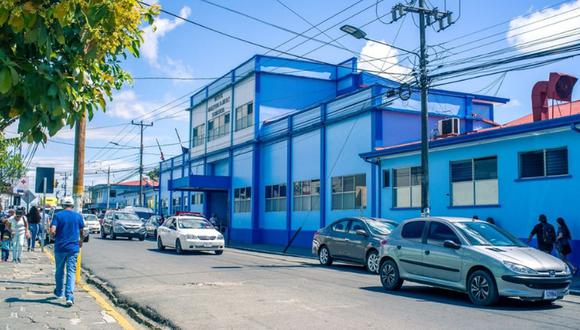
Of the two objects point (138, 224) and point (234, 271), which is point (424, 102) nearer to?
point (234, 271)

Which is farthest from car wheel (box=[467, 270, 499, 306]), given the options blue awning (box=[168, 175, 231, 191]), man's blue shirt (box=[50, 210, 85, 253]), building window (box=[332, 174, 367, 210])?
blue awning (box=[168, 175, 231, 191])

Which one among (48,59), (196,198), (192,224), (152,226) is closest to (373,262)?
(192,224)

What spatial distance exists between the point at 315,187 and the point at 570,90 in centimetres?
1327


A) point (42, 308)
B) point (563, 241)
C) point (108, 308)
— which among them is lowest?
point (108, 308)

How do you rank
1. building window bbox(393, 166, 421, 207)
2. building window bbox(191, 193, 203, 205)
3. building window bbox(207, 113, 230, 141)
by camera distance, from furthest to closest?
building window bbox(191, 193, 203, 205), building window bbox(207, 113, 230, 141), building window bbox(393, 166, 421, 207)

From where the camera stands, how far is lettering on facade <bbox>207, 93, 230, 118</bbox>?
138 ft

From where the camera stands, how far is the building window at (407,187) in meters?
23.3

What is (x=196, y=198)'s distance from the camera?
160ft

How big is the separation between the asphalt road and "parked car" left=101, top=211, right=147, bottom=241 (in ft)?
60.2

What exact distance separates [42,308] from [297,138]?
955 inches

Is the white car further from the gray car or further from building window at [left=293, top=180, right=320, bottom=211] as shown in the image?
the gray car

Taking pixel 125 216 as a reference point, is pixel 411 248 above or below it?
below

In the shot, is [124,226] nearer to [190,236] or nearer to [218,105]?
[190,236]

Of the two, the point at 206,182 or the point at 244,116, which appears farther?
the point at 206,182
